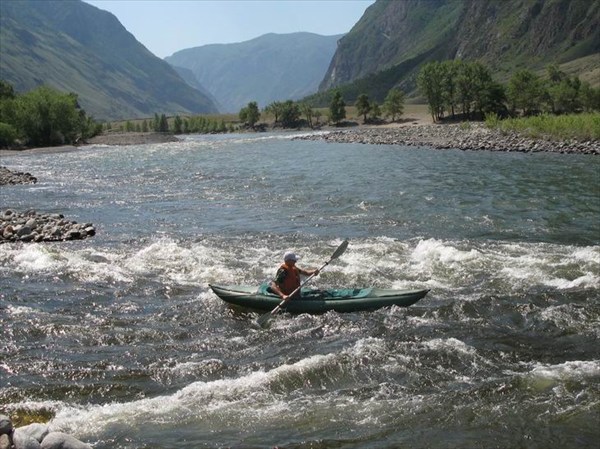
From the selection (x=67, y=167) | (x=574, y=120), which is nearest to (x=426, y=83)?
(x=574, y=120)

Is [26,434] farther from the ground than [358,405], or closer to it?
farther from the ground

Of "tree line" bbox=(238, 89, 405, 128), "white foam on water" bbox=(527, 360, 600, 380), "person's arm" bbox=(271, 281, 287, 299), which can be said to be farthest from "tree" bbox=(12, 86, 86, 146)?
"white foam on water" bbox=(527, 360, 600, 380)

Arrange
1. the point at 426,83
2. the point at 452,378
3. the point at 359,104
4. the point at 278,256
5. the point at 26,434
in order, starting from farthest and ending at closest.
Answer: the point at 359,104 < the point at 426,83 < the point at 278,256 < the point at 452,378 < the point at 26,434

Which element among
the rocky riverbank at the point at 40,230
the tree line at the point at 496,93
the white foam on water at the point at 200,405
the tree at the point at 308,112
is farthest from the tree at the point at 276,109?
the white foam on water at the point at 200,405

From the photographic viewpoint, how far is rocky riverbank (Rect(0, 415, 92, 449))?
7773 millimetres

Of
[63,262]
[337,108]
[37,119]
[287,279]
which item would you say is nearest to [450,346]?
[287,279]

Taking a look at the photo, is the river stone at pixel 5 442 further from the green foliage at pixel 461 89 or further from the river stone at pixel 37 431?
the green foliage at pixel 461 89

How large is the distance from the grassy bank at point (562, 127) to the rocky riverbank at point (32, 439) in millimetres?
54665

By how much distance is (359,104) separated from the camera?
145000mm

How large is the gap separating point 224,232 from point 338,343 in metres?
12.8

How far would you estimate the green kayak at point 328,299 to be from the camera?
1496cm

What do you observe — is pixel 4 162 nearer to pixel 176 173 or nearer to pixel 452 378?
pixel 176 173

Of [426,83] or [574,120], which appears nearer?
[574,120]

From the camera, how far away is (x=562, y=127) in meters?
57.8
